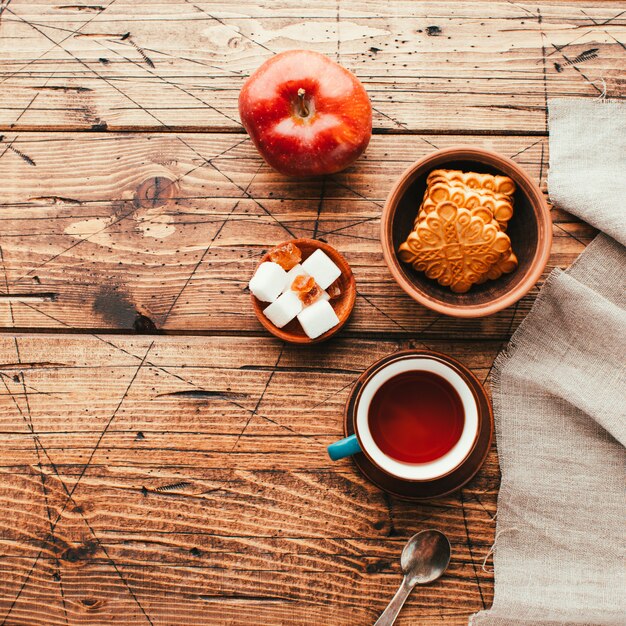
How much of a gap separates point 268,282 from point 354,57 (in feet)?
1.39

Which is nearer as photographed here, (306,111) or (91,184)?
(306,111)

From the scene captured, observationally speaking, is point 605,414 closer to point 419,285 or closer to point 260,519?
point 419,285

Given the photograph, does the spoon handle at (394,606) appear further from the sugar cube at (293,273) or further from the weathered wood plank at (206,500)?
the sugar cube at (293,273)

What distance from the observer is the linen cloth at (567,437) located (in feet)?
2.93

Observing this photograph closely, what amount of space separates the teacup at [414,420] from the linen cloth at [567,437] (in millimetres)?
87

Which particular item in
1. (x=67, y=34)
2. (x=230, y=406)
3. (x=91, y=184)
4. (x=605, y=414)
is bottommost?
(x=230, y=406)

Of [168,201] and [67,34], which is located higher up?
[67,34]

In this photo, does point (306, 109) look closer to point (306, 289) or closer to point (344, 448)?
point (306, 289)

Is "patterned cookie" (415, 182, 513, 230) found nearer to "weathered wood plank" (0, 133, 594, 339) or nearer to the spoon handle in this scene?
"weathered wood plank" (0, 133, 594, 339)

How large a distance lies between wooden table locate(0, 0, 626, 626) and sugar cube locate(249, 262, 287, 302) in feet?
0.28

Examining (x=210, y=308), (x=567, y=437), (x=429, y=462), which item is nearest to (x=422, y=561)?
(x=429, y=462)

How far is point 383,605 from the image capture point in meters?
0.92

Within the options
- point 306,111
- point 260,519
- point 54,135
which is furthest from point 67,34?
point 260,519

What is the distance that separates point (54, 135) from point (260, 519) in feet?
2.45
